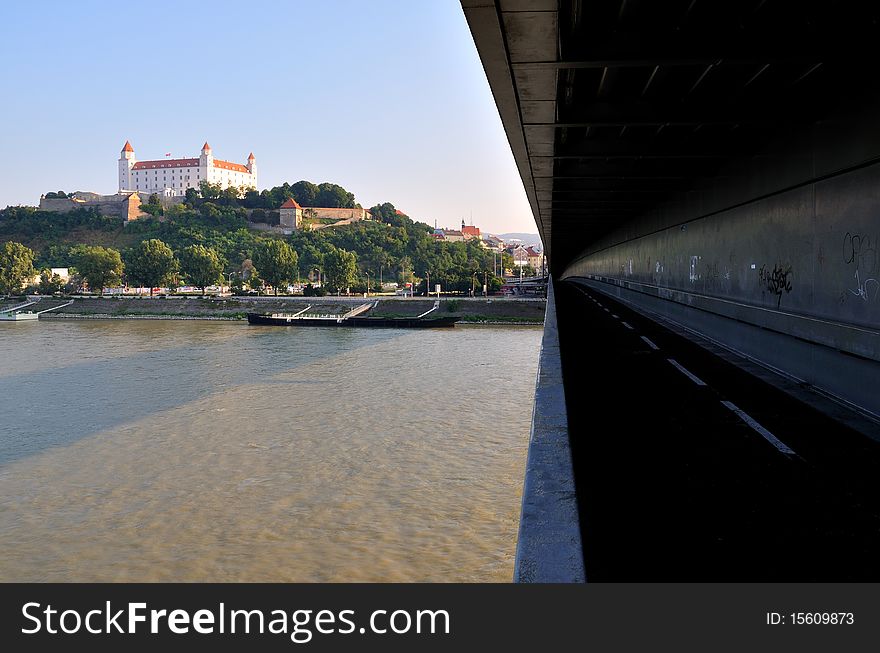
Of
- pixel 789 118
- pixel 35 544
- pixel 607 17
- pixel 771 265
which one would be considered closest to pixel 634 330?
pixel 771 265

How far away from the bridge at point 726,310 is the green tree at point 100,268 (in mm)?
117303

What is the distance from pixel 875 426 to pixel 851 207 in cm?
246

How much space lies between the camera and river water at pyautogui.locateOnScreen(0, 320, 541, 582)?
1384 cm

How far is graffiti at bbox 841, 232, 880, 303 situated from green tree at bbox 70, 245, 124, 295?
409 ft

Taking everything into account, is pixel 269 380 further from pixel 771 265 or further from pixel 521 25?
pixel 521 25

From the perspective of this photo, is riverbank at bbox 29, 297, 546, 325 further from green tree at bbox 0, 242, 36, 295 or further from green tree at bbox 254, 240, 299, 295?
green tree at bbox 0, 242, 36, 295

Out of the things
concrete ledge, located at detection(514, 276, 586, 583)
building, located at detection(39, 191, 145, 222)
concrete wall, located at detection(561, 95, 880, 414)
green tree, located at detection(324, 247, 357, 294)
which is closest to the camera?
concrete ledge, located at detection(514, 276, 586, 583)

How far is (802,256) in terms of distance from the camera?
1013 centimetres

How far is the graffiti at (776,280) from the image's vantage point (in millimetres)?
10822

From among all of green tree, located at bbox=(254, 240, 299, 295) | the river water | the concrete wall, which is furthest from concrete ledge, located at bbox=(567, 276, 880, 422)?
green tree, located at bbox=(254, 240, 299, 295)

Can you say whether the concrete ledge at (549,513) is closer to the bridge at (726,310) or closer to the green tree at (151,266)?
the bridge at (726,310)

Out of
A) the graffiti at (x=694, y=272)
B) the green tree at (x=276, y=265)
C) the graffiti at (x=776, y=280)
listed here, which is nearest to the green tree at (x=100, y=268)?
the green tree at (x=276, y=265)

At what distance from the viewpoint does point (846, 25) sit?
263 inches

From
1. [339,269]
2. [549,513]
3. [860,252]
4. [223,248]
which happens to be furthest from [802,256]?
[223,248]
